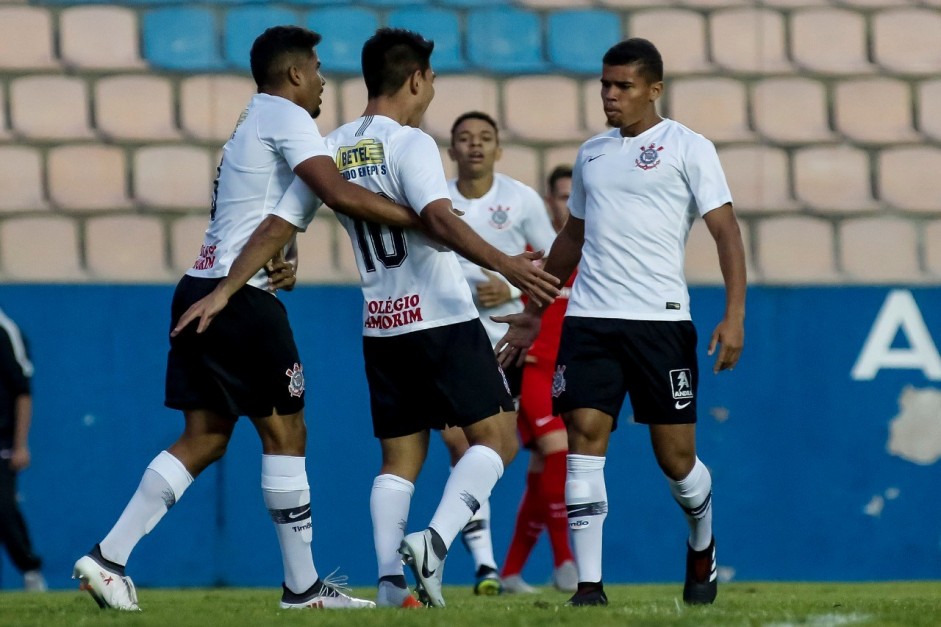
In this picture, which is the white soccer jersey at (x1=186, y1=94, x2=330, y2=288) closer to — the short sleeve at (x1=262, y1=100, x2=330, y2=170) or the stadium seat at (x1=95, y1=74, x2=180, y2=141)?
the short sleeve at (x1=262, y1=100, x2=330, y2=170)

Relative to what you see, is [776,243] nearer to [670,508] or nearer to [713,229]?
[670,508]

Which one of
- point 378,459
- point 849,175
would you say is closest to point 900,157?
point 849,175

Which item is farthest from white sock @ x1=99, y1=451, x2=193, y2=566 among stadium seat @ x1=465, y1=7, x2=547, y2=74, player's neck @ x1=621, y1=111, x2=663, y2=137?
stadium seat @ x1=465, y1=7, x2=547, y2=74

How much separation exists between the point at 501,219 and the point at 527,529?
1.45 m

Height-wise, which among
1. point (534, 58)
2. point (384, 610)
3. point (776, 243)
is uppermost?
point (534, 58)

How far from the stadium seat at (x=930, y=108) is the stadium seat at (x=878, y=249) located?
0.53 meters

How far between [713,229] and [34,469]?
14.3 feet

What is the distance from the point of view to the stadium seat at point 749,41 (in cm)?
878

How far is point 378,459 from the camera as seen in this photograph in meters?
8.18

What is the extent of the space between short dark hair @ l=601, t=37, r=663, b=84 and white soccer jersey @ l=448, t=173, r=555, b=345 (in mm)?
2285

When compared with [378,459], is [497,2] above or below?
above

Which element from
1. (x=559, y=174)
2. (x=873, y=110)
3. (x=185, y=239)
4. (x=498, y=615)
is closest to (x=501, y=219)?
(x=559, y=174)

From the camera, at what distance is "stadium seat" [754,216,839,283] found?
8586 mm

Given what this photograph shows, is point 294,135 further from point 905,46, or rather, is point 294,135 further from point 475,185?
point 905,46
